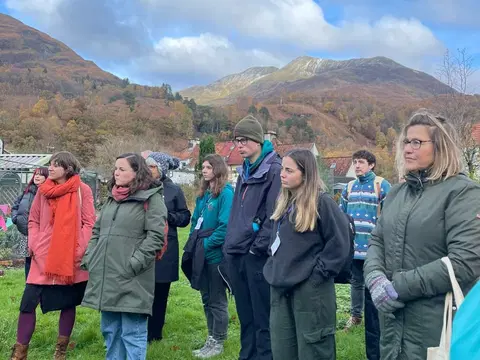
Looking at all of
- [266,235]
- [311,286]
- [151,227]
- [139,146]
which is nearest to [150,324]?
[151,227]

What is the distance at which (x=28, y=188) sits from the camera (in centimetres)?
582

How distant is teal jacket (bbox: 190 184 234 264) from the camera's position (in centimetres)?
477

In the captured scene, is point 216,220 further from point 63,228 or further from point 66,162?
point 66,162

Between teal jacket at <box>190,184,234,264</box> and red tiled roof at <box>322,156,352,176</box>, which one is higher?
red tiled roof at <box>322,156,352,176</box>

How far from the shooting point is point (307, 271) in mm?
3262

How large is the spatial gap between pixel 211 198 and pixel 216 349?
5.29ft

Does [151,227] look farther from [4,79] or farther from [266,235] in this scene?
[4,79]

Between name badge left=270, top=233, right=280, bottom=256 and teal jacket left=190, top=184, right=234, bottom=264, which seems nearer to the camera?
name badge left=270, top=233, right=280, bottom=256

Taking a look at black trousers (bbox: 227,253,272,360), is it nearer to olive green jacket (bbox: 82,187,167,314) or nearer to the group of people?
the group of people

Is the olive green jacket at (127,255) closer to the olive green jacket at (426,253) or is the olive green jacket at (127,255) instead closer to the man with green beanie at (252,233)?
the man with green beanie at (252,233)

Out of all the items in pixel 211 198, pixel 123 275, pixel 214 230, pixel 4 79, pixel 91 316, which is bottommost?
pixel 91 316

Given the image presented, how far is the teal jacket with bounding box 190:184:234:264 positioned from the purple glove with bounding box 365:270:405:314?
2.31 metres

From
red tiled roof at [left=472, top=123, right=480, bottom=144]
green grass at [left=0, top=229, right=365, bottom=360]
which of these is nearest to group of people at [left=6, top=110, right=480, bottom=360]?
green grass at [left=0, top=229, right=365, bottom=360]

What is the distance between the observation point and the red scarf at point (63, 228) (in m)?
4.38
